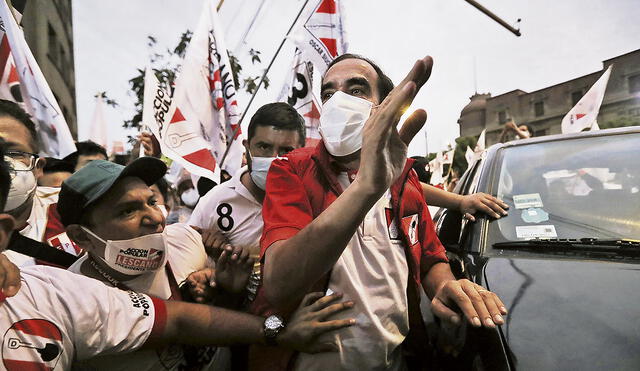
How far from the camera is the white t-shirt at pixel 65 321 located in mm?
1058

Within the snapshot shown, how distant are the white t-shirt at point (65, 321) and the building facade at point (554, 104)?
28.3 m

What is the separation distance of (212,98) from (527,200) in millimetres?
2842

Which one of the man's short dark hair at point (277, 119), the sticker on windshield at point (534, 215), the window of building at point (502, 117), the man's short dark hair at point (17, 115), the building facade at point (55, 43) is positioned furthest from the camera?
the window of building at point (502, 117)

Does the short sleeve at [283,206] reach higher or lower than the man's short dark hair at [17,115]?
lower

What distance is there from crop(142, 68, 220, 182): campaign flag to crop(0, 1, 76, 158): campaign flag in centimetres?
69

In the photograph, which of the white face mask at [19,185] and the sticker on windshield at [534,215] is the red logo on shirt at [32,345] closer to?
the white face mask at [19,185]

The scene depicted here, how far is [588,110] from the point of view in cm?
555

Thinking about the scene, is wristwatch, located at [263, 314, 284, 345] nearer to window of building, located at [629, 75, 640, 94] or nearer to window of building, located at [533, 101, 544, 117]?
window of building, located at [629, 75, 640, 94]

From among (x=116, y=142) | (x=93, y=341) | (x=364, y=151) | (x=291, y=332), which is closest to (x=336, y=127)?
(x=364, y=151)

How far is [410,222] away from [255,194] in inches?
42.8

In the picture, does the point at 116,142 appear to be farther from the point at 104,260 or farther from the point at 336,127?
the point at 336,127

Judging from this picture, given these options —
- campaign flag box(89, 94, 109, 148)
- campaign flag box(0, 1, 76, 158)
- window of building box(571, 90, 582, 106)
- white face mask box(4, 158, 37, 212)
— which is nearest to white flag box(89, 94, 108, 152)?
campaign flag box(89, 94, 109, 148)

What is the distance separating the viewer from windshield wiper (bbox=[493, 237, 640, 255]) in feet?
4.83

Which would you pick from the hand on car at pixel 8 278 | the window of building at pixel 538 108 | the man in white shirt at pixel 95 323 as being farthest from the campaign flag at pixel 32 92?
the window of building at pixel 538 108
